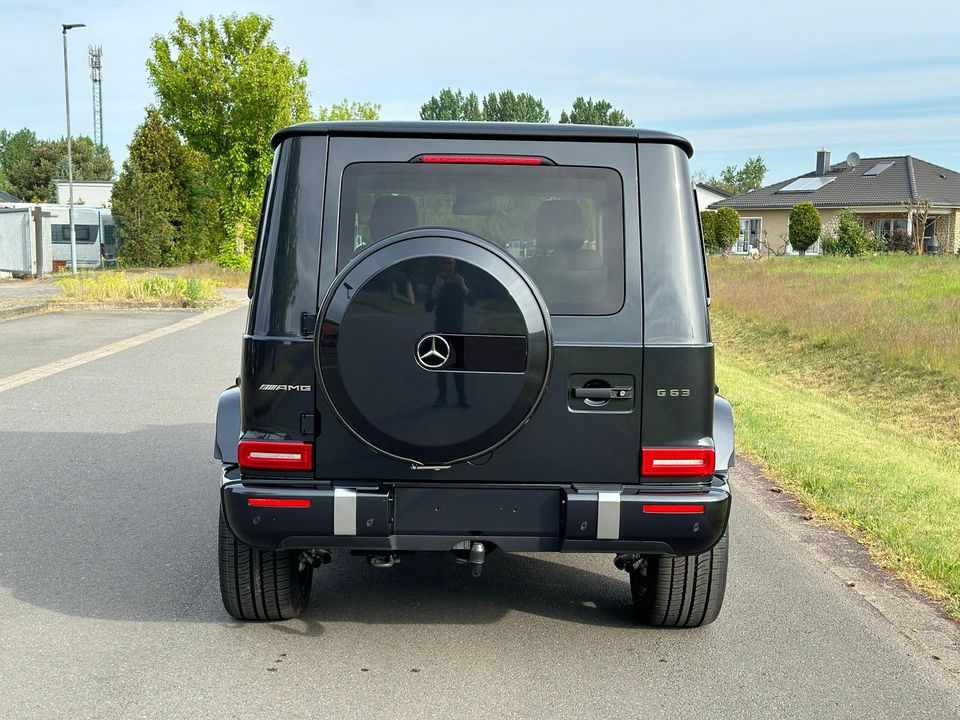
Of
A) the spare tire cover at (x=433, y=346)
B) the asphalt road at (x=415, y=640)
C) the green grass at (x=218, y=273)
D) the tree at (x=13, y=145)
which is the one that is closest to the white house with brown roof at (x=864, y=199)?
the green grass at (x=218, y=273)

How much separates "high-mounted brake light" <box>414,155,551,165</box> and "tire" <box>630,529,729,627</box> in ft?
5.59

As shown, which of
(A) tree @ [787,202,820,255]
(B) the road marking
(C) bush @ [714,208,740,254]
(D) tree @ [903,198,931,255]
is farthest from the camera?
(C) bush @ [714,208,740,254]

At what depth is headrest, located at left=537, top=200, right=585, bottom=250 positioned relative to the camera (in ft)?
14.3

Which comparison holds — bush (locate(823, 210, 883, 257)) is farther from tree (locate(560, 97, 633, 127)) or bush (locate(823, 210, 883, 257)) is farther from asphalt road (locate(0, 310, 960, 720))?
tree (locate(560, 97, 633, 127))

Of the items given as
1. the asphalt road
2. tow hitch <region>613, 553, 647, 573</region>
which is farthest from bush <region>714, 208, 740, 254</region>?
tow hitch <region>613, 553, 647, 573</region>

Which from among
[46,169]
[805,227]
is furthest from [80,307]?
[46,169]

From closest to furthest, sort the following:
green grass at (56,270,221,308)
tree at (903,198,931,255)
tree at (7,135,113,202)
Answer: green grass at (56,270,221,308) < tree at (903,198,931,255) < tree at (7,135,113,202)

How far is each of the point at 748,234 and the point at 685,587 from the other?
69.6 metres

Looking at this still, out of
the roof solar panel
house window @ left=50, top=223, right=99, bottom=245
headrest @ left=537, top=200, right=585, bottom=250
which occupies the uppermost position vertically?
the roof solar panel

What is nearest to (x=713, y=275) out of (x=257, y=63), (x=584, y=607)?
(x=257, y=63)

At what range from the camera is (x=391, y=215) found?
4328 millimetres

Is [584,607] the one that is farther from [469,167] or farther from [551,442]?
[469,167]

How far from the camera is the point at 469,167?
4.34 meters

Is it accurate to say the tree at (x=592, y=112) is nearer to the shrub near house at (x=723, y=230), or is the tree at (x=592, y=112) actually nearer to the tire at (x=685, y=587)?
the shrub near house at (x=723, y=230)
